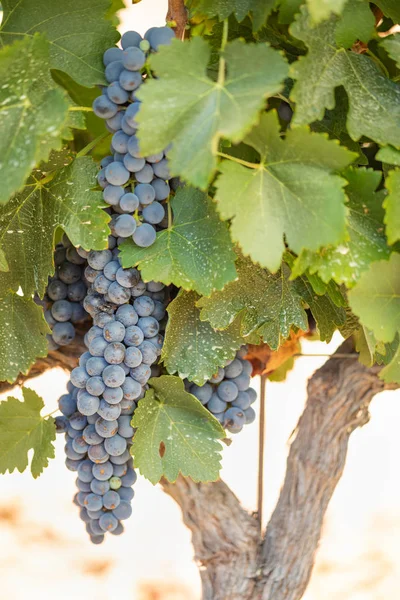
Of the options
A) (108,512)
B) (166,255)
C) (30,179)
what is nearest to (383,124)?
(166,255)

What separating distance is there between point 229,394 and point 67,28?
15.2 inches

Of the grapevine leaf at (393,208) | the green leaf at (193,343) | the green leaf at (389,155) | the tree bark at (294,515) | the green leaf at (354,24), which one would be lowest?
the tree bark at (294,515)

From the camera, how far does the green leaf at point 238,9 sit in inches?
22.5

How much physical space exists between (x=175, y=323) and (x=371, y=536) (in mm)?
1229

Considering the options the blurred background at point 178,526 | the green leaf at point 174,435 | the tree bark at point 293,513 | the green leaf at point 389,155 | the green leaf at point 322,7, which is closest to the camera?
the green leaf at point 322,7

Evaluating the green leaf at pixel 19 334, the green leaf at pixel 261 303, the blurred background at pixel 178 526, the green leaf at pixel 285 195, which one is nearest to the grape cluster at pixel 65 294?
the green leaf at pixel 19 334

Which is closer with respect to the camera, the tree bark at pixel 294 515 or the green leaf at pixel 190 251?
the green leaf at pixel 190 251

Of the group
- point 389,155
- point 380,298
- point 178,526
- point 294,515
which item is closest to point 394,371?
point 380,298

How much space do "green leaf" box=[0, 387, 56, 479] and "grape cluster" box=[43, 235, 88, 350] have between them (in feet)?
0.29

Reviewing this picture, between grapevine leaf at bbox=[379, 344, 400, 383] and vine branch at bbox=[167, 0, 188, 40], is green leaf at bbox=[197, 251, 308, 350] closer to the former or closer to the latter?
grapevine leaf at bbox=[379, 344, 400, 383]

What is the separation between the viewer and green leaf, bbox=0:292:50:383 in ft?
2.27

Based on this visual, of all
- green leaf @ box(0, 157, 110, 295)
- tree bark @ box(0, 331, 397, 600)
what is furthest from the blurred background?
green leaf @ box(0, 157, 110, 295)

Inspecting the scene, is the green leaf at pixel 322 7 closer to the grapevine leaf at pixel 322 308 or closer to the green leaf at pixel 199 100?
the green leaf at pixel 199 100

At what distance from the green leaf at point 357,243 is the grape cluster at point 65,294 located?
292mm
